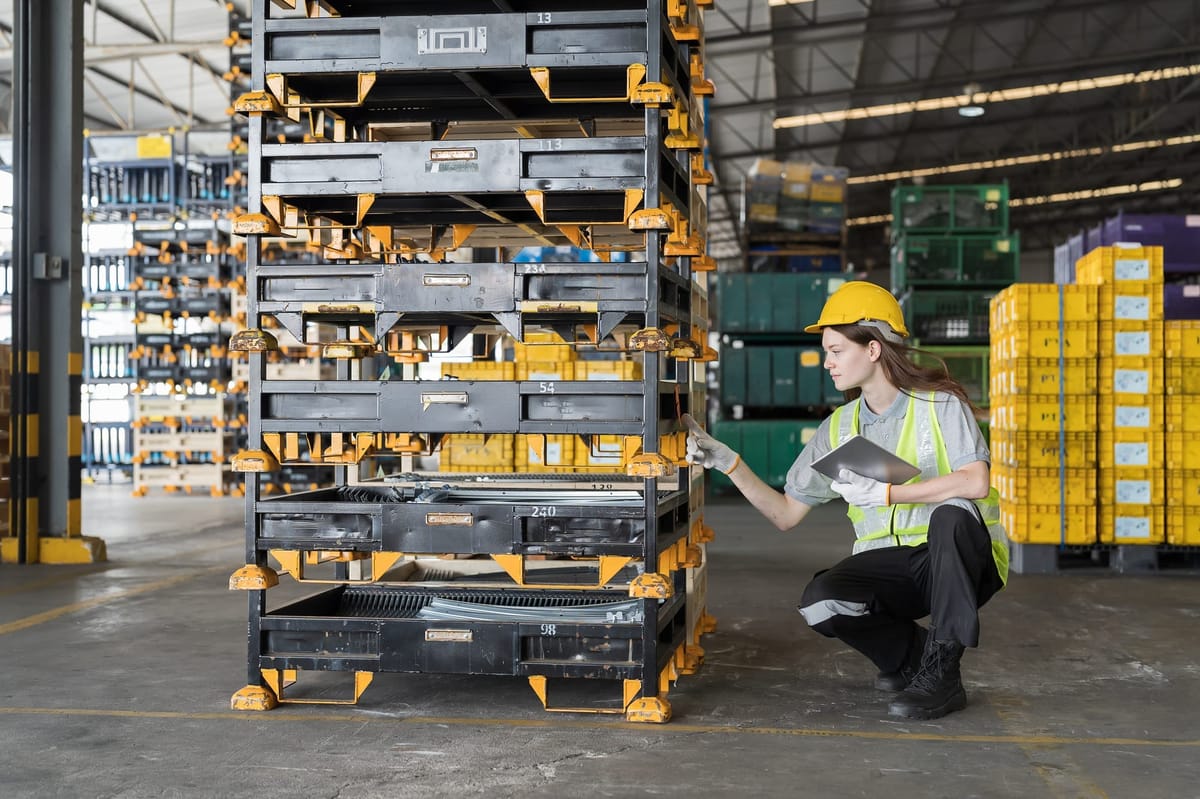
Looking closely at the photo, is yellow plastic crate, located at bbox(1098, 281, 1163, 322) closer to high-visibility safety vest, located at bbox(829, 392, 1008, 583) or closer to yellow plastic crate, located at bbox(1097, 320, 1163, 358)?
yellow plastic crate, located at bbox(1097, 320, 1163, 358)

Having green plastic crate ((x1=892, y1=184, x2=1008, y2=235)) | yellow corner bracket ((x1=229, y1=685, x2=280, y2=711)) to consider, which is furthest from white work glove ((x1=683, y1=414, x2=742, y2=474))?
green plastic crate ((x1=892, y1=184, x2=1008, y2=235))

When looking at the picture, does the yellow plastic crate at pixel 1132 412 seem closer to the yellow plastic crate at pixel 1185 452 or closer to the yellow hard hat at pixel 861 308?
the yellow plastic crate at pixel 1185 452

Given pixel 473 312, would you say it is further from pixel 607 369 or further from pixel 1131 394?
pixel 607 369

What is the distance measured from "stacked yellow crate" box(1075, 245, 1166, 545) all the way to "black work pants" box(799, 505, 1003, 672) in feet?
14.0

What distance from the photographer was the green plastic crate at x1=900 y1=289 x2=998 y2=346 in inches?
533

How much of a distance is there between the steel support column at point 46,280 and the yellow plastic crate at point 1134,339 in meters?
7.50

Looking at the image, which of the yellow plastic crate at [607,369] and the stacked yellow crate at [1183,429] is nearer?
the stacked yellow crate at [1183,429]

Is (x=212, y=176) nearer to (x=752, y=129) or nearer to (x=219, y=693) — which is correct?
(x=752, y=129)

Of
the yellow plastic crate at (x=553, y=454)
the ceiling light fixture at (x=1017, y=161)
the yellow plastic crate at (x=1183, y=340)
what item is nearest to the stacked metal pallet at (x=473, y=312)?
the yellow plastic crate at (x=1183, y=340)

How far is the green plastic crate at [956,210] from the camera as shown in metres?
13.5

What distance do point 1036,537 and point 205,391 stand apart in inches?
416

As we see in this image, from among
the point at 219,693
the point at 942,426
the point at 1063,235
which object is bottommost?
the point at 219,693

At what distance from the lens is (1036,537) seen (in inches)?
309

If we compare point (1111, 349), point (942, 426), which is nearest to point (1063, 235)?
point (1111, 349)
